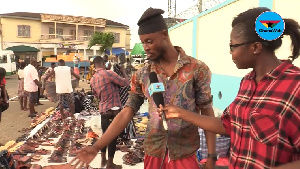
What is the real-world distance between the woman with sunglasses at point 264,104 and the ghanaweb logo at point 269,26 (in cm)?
3

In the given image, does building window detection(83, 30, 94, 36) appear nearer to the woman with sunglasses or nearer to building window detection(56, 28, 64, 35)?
building window detection(56, 28, 64, 35)

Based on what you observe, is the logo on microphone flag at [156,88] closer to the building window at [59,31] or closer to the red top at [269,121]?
the red top at [269,121]

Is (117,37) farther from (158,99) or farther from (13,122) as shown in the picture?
(158,99)

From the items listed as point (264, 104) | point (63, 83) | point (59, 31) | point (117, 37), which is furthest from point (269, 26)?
point (117, 37)

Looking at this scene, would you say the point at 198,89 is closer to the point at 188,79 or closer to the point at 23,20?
the point at 188,79

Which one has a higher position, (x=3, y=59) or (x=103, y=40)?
(x=103, y=40)

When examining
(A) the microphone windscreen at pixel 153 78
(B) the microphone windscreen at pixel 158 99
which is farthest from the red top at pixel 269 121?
(A) the microphone windscreen at pixel 153 78

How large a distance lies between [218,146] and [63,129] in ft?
15.8

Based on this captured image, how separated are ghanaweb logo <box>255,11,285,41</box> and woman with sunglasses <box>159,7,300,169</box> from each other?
3cm

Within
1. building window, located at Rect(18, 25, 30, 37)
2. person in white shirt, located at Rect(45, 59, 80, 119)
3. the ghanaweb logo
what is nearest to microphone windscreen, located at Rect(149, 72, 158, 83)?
the ghanaweb logo

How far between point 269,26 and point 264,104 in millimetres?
380

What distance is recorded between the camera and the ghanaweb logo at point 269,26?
1.45m

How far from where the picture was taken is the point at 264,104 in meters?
1.44

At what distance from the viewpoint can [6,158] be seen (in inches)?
149
